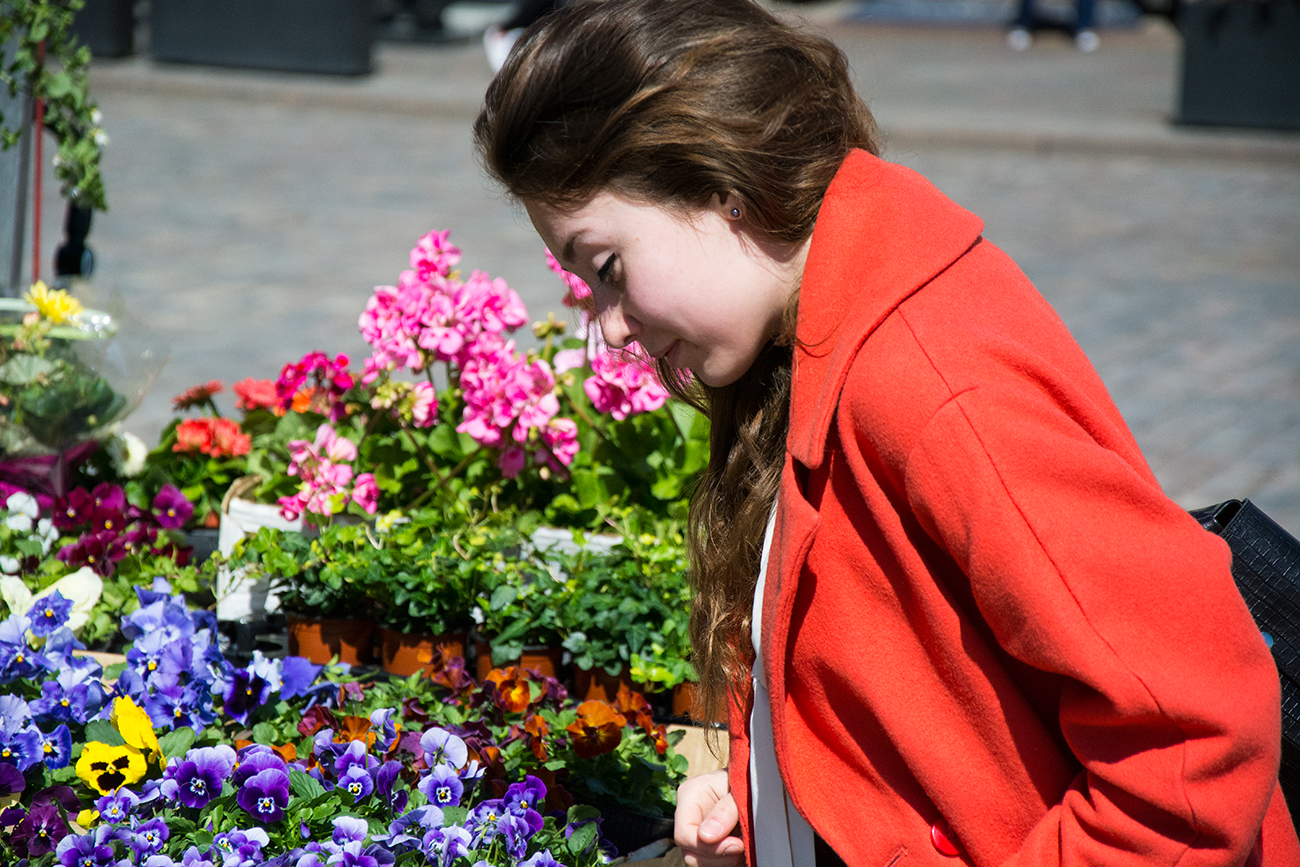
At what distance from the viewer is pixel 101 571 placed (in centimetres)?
230

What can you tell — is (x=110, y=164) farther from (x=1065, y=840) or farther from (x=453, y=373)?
(x=1065, y=840)

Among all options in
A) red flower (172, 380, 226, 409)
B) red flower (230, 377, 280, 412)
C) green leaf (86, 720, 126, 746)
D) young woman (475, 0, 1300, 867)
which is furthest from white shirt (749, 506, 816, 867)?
red flower (172, 380, 226, 409)

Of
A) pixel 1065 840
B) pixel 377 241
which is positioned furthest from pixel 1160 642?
pixel 377 241

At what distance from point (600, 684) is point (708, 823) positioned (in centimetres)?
73

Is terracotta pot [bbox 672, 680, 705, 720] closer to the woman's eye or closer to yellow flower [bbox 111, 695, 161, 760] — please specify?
yellow flower [bbox 111, 695, 161, 760]

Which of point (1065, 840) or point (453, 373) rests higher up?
point (1065, 840)

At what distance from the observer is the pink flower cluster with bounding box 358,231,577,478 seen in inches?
92.7

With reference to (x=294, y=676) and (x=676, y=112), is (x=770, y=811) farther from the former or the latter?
(x=294, y=676)

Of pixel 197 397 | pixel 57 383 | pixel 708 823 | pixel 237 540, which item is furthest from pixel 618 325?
pixel 197 397

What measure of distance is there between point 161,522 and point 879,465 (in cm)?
179

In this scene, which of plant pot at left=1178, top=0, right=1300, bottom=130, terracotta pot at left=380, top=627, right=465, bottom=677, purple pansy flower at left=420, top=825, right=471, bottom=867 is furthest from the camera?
plant pot at left=1178, top=0, right=1300, bottom=130

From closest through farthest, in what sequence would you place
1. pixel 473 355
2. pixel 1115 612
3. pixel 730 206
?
pixel 1115 612 < pixel 730 206 < pixel 473 355

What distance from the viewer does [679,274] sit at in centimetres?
124

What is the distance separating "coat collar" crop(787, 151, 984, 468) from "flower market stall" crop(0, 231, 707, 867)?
2.58 ft
